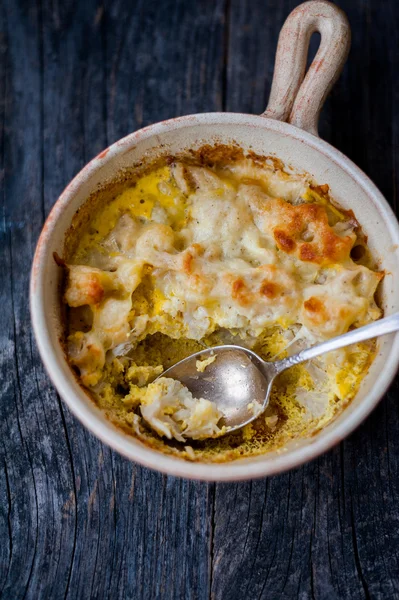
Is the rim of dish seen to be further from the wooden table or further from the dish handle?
the wooden table

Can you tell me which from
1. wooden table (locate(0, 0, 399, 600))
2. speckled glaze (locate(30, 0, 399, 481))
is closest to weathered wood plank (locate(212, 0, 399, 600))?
wooden table (locate(0, 0, 399, 600))

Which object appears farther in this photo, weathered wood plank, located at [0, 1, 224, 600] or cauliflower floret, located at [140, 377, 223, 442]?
weathered wood plank, located at [0, 1, 224, 600]

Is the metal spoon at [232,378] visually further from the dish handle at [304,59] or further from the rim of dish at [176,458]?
the dish handle at [304,59]

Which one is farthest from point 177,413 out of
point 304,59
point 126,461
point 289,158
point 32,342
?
point 304,59

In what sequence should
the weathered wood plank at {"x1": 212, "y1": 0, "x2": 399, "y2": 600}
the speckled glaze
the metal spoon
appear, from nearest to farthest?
the speckled glaze
the metal spoon
the weathered wood plank at {"x1": 212, "y1": 0, "x2": 399, "y2": 600}

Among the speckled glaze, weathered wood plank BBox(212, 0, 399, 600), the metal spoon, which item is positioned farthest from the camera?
weathered wood plank BBox(212, 0, 399, 600)

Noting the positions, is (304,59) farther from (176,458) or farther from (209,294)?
(176,458)

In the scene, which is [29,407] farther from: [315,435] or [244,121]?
[244,121]
